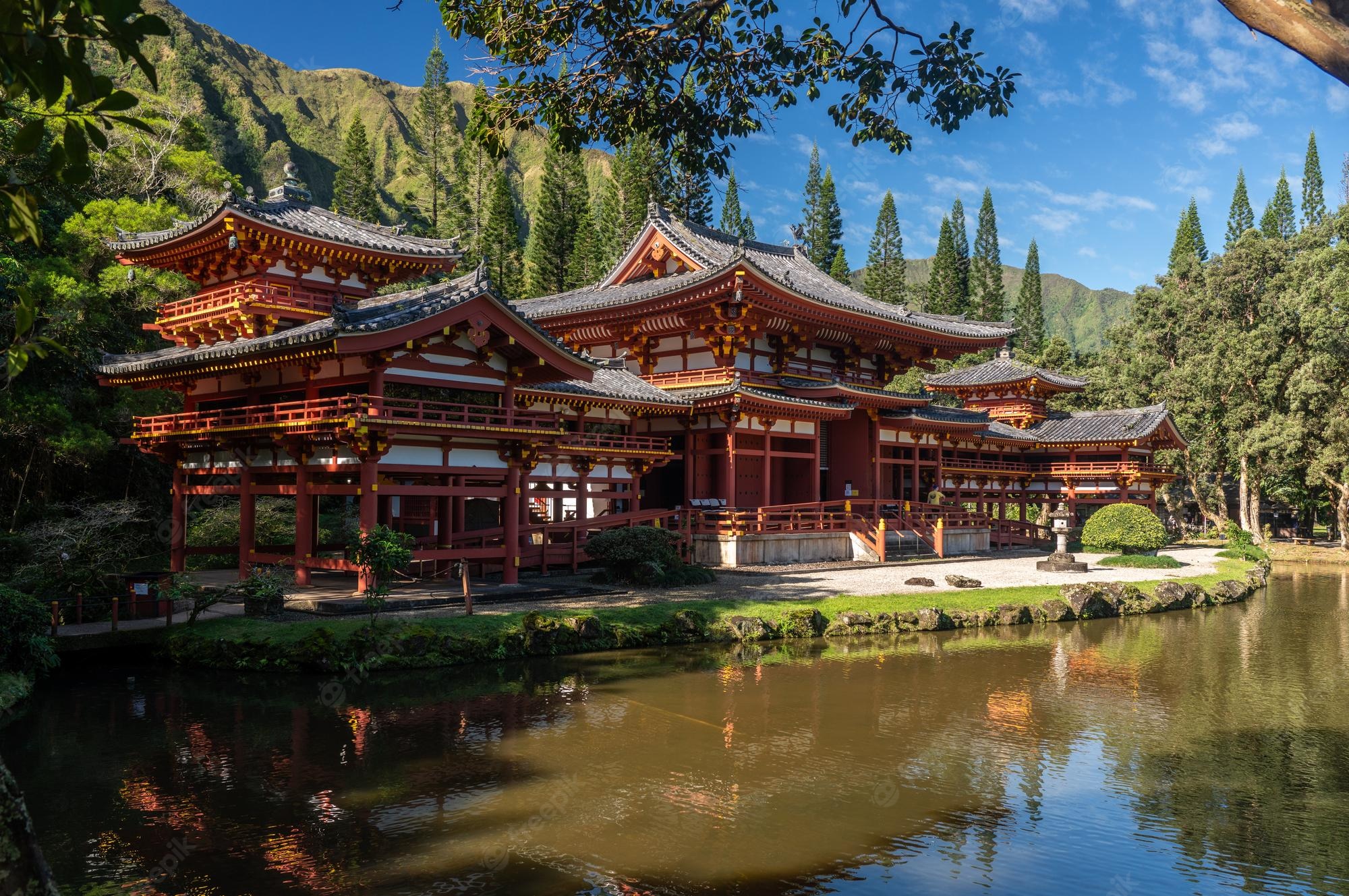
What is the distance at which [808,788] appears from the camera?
9859 mm

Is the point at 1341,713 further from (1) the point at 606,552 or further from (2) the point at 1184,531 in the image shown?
(2) the point at 1184,531

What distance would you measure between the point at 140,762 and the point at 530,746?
4553 mm

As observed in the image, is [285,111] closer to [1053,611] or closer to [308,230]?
[308,230]

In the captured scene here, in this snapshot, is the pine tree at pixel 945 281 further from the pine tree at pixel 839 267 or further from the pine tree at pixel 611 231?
the pine tree at pixel 611 231

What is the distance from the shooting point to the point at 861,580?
2459cm

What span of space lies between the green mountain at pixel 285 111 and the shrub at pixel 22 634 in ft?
153

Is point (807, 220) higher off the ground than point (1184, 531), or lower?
higher

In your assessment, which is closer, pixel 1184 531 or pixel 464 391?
pixel 464 391

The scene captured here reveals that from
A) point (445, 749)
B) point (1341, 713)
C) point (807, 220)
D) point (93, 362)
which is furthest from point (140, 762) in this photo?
point (807, 220)

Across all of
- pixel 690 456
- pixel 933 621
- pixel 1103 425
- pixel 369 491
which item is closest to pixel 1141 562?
pixel 1103 425

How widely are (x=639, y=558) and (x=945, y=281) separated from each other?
195 feet

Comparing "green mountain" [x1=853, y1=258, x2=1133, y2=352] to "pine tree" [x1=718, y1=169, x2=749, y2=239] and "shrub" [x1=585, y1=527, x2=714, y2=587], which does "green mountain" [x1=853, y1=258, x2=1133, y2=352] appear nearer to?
"pine tree" [x1=718, y1=169, x2=749, y2=239]

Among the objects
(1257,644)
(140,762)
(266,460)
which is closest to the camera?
(140,762)

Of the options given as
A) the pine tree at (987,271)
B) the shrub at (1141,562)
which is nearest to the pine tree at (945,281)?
the pine tree at (987,271)
